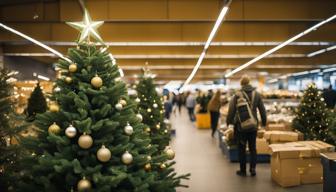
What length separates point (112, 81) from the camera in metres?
3.45

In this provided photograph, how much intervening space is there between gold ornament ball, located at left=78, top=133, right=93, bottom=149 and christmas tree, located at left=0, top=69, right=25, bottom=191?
1124mm

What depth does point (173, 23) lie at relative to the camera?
13227mm

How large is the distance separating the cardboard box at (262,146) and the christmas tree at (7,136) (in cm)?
454

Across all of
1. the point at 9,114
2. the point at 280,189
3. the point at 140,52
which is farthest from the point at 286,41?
the point at 9,114

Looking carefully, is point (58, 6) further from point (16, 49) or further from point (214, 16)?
point (16, 49)

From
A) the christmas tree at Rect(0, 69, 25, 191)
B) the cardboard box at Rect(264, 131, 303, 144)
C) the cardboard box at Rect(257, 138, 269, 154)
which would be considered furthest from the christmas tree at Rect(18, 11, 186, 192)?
the cardboard box at Rect(264, 131, 303, 144)

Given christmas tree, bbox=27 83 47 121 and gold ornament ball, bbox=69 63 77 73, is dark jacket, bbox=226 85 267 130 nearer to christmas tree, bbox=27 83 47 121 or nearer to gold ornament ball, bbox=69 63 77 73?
gold ornament ball, bbox=69 63 77 73

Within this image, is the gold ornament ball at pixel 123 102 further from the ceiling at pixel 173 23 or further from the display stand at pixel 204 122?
the display stand at pixel 204 122

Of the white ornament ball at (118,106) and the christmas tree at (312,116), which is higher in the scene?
the white ornament ball at (118,106)

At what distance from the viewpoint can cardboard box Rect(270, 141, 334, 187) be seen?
18.4 feet

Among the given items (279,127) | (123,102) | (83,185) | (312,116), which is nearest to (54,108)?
(123,102)

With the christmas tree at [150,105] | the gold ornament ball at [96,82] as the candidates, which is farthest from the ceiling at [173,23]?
the gold ornament ball at [96,82]

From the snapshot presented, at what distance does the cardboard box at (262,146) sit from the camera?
745cm

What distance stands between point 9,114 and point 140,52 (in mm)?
13194
